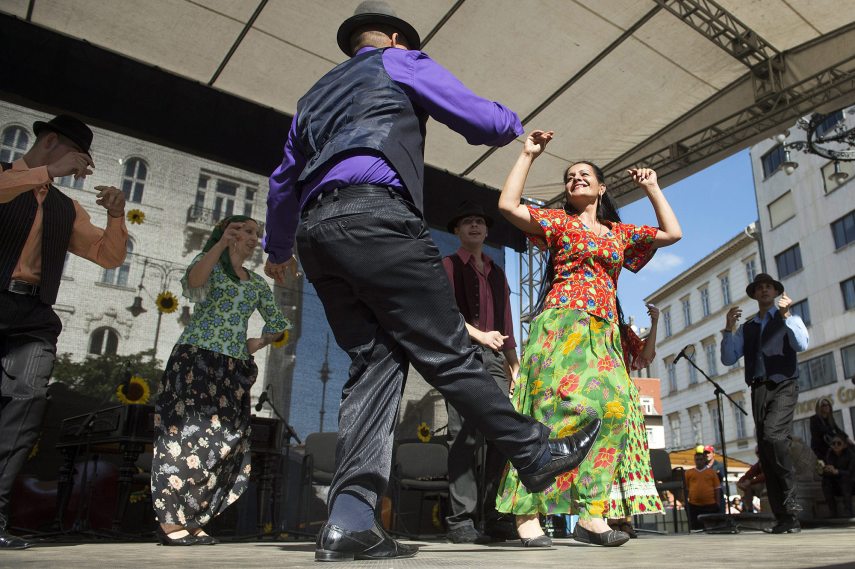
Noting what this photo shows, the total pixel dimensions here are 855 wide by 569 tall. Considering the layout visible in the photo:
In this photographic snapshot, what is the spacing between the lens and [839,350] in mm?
25422

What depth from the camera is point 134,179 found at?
20.1ft

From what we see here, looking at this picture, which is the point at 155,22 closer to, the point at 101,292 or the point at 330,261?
the point at 101,292

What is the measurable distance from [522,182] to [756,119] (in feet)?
14.7

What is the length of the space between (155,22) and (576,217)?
12.9 ft

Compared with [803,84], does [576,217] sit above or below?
below

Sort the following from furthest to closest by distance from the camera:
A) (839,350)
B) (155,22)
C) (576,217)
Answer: (839,350) → (155,22) → (576,217)

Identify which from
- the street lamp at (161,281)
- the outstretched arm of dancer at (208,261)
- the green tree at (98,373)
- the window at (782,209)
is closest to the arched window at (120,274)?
the street lamp at (161,281)

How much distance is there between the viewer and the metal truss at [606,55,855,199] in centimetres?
598

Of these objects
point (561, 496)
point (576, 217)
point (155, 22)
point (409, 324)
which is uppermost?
point (155, 22)

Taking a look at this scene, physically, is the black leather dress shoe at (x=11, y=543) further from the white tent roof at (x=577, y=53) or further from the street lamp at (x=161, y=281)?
the white tent roof at (x=577, y=53)

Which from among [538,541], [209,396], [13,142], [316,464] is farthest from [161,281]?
[538,541]

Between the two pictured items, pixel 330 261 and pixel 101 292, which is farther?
pixel 101 292

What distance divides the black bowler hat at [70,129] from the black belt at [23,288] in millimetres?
652

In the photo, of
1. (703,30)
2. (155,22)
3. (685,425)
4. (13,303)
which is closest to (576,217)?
(13,303)
